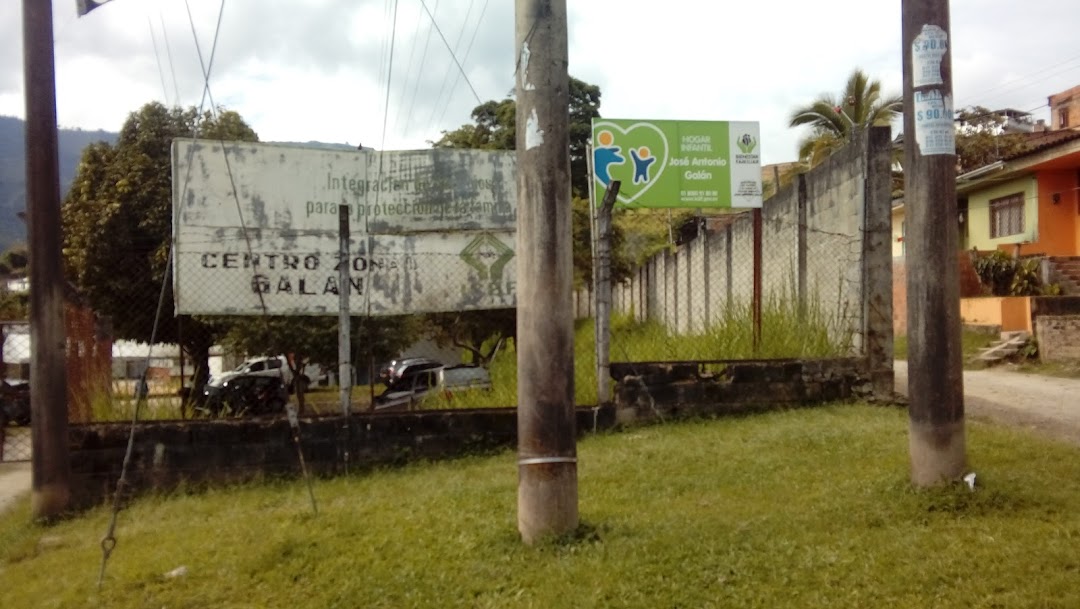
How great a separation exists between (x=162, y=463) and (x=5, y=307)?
2485cm

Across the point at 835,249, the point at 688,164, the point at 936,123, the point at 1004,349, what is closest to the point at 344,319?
the point at 688,164

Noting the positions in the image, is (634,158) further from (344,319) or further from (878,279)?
(344,319)

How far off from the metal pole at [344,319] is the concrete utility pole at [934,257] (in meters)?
4.58

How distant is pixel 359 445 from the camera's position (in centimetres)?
763

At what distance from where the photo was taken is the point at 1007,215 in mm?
21562

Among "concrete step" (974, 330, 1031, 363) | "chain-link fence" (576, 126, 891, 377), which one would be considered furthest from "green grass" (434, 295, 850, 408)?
"concrete step" (974, 330, 1031, 363)

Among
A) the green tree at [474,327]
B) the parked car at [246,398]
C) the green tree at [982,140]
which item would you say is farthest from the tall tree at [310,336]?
the green tree at [982,140]

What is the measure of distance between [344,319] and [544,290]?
3663 mm

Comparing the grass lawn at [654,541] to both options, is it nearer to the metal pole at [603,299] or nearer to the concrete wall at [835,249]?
the metal pole at [603,299]

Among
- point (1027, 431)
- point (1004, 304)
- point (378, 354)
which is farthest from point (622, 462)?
point (1004, 304)

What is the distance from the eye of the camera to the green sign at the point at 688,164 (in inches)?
409

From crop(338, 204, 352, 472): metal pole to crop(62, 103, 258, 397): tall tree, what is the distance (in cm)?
872

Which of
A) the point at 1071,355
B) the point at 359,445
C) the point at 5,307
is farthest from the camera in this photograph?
the point at 5,307

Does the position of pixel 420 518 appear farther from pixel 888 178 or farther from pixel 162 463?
pixel 888 178
